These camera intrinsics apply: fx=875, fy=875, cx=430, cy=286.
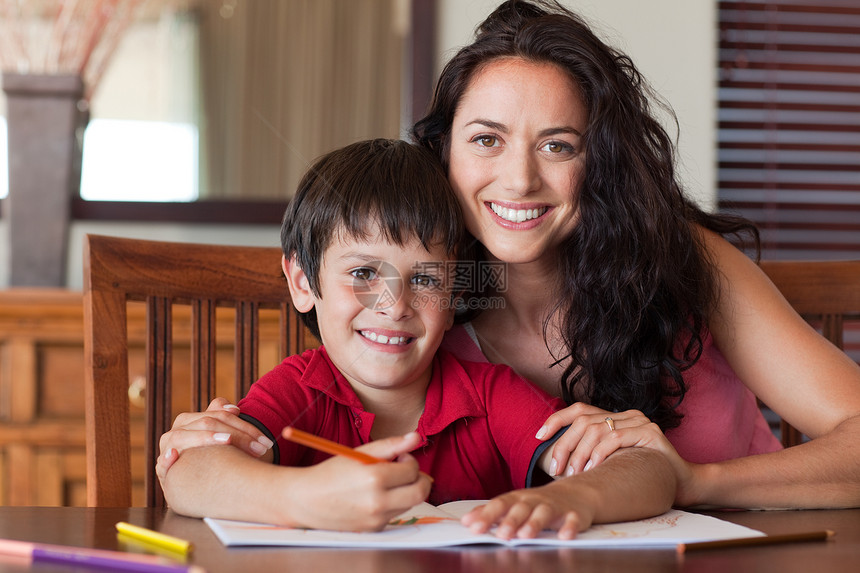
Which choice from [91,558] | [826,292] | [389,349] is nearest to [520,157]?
[389,349]

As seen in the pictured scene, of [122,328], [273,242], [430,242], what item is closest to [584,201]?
[430,242]

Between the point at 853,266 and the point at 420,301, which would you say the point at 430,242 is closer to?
the point at 420,301

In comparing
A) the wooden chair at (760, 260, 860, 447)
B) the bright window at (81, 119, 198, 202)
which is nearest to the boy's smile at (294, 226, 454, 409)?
the wooden chair at (760, 260, 860, 447)

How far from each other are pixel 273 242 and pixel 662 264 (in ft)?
3.46

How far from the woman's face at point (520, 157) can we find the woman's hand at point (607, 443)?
28 cm

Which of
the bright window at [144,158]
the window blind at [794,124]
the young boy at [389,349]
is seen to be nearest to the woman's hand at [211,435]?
the young boy at [389,349]

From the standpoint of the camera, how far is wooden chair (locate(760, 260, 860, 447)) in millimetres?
1287

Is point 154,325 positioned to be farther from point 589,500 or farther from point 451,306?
point 589,500

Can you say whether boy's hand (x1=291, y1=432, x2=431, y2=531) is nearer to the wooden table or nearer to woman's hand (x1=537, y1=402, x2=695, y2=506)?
the wooden table

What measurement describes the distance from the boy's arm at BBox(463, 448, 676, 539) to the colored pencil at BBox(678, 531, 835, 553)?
90 mm

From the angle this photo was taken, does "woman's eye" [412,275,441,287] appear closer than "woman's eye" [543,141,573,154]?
Yes

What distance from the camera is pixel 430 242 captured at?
102 cm

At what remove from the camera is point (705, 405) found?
4.00 feet

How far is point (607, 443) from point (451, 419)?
214 mm
